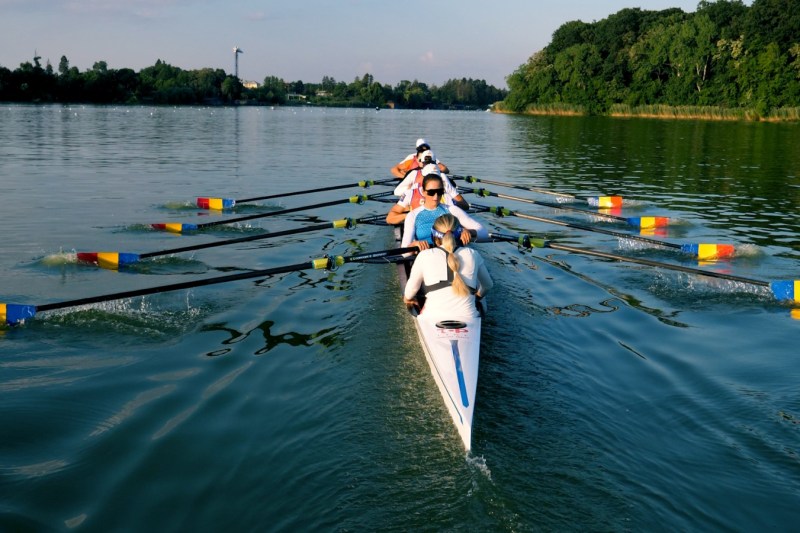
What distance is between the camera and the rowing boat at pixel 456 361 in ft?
16.2

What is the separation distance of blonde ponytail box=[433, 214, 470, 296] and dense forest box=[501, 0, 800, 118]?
73.2 metres

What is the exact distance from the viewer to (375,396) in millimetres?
5887

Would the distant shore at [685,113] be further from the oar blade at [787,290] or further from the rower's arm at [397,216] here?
the rower's arm at [397,216]

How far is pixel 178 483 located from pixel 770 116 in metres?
76.5

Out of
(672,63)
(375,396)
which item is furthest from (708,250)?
(672,63)

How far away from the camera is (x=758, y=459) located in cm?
510

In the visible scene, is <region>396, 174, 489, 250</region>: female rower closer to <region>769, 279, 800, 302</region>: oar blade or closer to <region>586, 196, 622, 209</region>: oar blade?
<region>769, 279, 800, 302</region>: oar blade

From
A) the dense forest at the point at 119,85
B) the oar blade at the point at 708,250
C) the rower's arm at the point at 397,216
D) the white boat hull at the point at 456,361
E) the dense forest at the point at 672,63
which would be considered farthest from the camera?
the dense forest at the point at 119,85

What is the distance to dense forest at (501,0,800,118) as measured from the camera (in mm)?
71125

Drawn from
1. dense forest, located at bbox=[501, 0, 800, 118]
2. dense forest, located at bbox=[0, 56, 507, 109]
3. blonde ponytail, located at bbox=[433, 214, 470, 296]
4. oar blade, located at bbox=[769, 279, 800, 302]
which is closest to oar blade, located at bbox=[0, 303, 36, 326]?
blonde ponytail, located at bbox=[433, 214, 470, 296]

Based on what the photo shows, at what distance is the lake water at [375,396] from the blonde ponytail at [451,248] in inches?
34.9

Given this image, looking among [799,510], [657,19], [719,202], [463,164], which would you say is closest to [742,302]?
[799,510]

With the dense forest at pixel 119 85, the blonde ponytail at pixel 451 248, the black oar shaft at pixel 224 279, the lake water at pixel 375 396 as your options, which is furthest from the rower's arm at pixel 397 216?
the dense forest at pixel 119 85

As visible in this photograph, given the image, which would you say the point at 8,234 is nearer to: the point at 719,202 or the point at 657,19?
the point at 719,202
